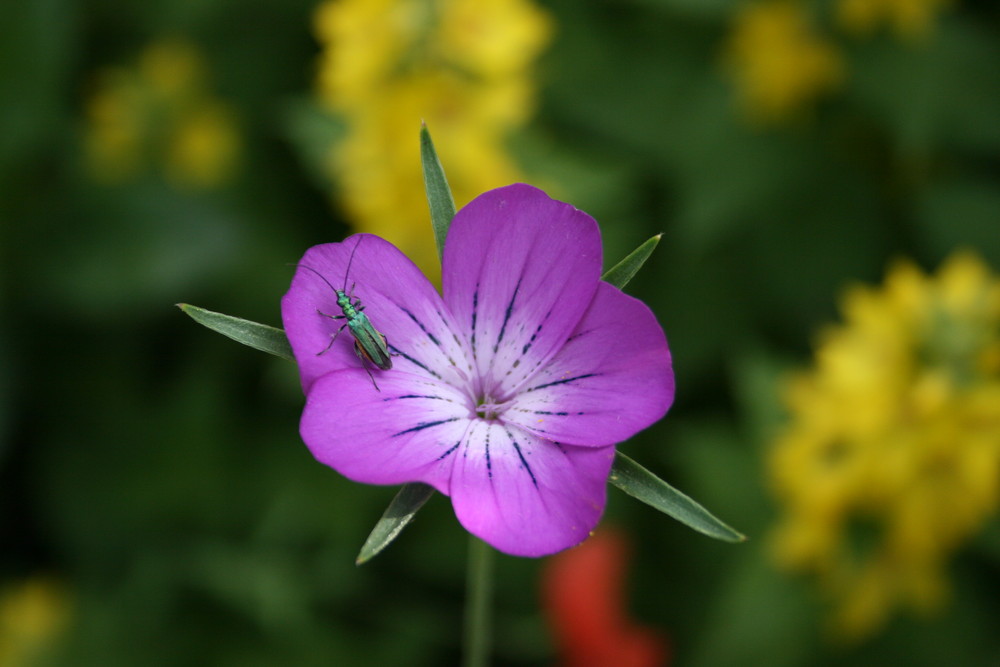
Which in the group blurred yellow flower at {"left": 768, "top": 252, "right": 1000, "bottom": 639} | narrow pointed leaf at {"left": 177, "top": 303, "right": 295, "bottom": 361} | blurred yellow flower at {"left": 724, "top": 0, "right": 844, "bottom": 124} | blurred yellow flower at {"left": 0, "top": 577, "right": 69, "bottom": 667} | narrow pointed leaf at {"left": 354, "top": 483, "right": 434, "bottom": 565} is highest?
blurred yellow flower at {"left": 724, "top": 0, "right": 844, "bottom": 124}

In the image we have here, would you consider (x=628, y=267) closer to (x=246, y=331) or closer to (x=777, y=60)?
(x=246, y=331)

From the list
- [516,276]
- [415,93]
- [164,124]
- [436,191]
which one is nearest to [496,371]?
[516,276]

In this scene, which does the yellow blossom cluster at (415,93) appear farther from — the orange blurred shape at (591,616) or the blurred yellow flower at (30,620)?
the blurred yellow flower at (30,620)

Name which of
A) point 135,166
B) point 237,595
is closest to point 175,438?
point 237,595

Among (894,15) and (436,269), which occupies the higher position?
(894,15)

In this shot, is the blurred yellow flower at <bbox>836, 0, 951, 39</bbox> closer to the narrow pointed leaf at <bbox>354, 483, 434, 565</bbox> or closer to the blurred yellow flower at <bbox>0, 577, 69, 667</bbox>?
the narrow pointed leaf at <bbox>354, 483, 434, 565</bbox>

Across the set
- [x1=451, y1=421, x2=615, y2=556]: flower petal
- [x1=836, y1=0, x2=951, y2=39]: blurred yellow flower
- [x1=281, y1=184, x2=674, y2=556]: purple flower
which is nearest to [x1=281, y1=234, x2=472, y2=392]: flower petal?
[x1=281, y1=184, x2=674, y2=556]: purple flower
